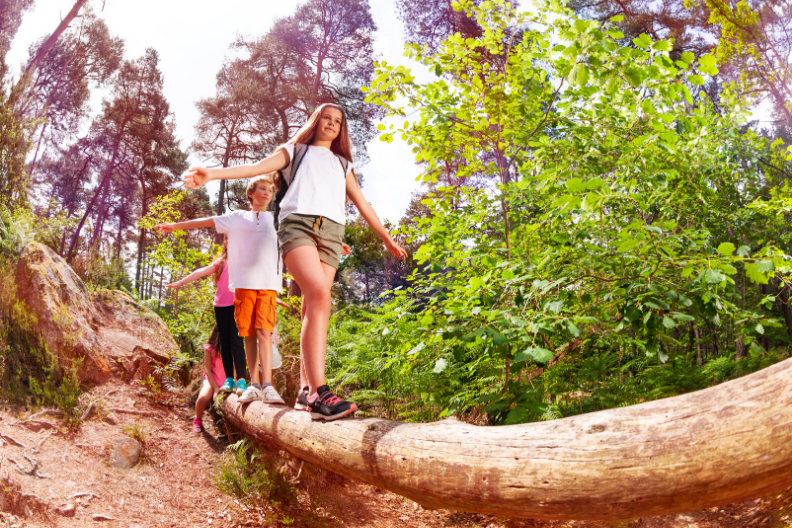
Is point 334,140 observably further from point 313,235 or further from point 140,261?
point 140,261

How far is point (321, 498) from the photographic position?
13.2ft

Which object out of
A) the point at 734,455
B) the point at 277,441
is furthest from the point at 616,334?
the point at 277,441

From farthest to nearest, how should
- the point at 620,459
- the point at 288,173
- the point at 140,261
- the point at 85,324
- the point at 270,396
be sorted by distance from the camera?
the point at 140,261 → the point at 85,324 → the point at 270,396 → the point at 288,173 → the point at 620,459

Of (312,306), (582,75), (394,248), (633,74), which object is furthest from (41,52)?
(633,74)

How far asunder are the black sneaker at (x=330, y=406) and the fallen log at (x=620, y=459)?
1.67 ft

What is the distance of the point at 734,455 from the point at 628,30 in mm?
9167

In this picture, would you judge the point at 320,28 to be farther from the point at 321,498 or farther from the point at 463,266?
the point at 321,498

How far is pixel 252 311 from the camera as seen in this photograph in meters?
3.63

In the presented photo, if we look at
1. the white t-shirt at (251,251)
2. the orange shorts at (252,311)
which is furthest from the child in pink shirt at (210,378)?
the white t-shirt at (251,251)

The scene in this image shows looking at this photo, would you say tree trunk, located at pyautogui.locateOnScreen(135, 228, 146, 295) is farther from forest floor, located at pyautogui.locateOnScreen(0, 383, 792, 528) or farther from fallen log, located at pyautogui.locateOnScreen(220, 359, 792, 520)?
fallen log, located at pyautogui.locateOnScreen(220, 359, 792, 520)

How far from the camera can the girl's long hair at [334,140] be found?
2.80 m

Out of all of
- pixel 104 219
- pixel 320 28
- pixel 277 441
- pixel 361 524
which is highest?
pixel 320 28

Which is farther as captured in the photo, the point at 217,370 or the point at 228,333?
the point at 217,370

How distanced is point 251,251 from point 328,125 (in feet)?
4.56
